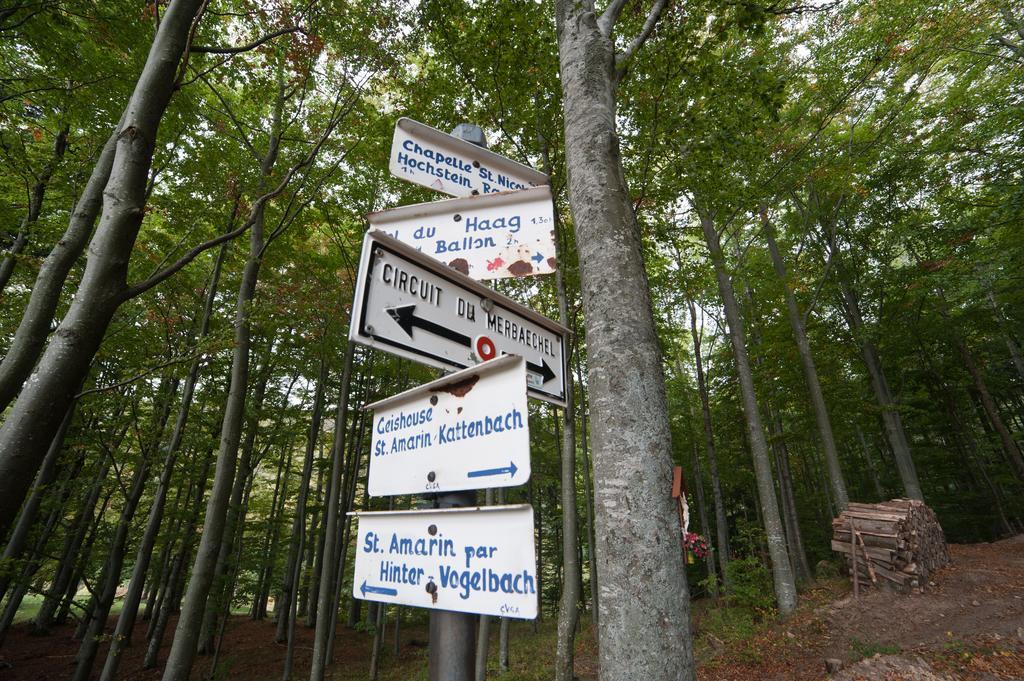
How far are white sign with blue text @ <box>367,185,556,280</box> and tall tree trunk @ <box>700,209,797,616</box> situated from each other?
34.7 feet

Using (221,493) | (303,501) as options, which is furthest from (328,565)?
(303,501)

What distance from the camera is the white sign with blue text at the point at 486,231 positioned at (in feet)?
6.92

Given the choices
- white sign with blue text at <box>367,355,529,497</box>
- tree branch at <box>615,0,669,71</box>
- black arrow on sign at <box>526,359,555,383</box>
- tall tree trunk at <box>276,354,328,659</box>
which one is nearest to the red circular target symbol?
black arrow on sign at <box>526,359,555,383</box>

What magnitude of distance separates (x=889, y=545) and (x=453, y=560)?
1260 cm

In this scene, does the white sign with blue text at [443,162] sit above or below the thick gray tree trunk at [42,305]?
above

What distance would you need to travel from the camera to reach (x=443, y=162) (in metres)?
2.51

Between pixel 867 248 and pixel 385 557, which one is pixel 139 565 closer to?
pixel 385 557

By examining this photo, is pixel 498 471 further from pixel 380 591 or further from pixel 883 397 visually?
pixel 883 397

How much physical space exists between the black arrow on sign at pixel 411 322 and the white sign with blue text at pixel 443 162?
1.09 meters

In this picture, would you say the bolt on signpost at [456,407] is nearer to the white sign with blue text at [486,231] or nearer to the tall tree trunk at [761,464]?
the white sign with blue text at [486,231]

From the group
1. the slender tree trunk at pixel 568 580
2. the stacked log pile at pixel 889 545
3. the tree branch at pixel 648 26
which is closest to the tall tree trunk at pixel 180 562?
the slender tree trunk at pixel 568 580

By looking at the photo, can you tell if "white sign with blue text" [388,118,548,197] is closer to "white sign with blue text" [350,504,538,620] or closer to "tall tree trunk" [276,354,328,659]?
"white sign with blue text" [350,504,538,620]

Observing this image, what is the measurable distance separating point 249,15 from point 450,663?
6974mm

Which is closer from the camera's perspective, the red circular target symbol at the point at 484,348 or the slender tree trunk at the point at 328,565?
the red circular target symbol at the point at 484,348
